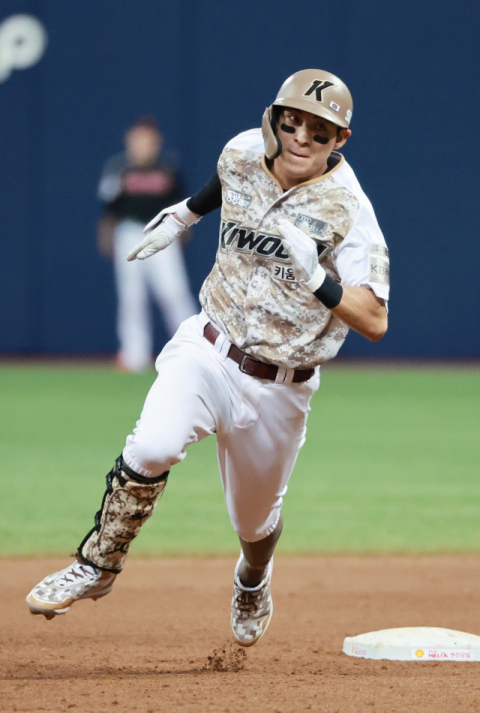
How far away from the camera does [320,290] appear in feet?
11.5

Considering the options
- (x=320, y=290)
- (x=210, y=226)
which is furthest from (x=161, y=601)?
(x=210, y=226)

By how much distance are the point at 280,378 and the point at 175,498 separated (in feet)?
10.9

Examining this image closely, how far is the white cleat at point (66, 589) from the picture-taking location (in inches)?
145

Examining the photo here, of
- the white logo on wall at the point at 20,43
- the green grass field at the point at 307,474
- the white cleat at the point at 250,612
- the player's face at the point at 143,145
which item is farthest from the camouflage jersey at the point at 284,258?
the white logo on wall at the point at 20,43

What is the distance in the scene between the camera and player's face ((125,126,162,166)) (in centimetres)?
1220

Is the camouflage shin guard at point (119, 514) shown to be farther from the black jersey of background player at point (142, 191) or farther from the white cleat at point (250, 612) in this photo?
the black jersey of background player at point (142, 191)

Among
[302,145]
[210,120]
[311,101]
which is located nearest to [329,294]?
[302,145]

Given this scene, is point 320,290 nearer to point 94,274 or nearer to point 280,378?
point 280,378

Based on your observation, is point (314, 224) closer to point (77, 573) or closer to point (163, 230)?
point (163, 230)

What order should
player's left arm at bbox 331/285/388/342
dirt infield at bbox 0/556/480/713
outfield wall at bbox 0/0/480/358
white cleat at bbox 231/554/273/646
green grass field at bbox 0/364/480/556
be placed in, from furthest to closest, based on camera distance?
outfield wall at bbox 0/0/480/358
green grass field at bbox 0/364/480/556
white cleat at bbox 231/554/273/646
player's left arm at bbox 331/285/388/342
dirt infield at bbox 0/556/480/713

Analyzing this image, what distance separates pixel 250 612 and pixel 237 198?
5.53 feet

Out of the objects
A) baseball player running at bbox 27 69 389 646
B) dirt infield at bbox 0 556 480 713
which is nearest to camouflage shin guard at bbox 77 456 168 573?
baseball player running at bbox 27 69 389 646

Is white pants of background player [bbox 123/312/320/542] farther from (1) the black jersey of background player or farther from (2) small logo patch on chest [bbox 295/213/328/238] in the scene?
(1) the black jersey of background player

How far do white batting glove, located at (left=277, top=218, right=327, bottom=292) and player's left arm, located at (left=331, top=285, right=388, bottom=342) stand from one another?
0.35 feet
